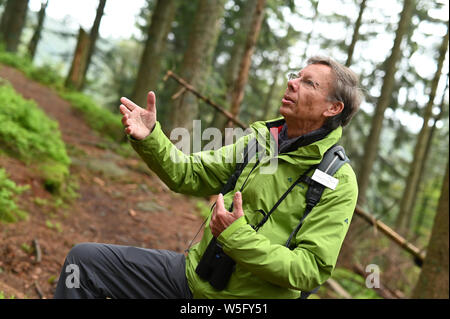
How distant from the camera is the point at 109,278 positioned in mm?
2500

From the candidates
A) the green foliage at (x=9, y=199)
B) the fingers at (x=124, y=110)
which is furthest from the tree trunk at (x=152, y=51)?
the fingers at (x=124, y=110)

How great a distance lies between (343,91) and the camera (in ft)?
8.78

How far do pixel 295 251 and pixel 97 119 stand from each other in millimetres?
11420

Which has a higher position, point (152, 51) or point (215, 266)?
point (152, 51)

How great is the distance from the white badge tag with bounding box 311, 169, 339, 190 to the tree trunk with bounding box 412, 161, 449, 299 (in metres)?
3.98

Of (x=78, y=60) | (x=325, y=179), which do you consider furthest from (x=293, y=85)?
(x=78, y=60)

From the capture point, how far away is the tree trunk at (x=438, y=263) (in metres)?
5.31

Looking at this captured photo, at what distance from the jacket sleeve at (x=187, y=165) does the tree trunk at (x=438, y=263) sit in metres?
3.99

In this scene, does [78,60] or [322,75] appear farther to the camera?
[78,60]

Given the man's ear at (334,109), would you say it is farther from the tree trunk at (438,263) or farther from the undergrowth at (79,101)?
the undergrowth at (79,101)

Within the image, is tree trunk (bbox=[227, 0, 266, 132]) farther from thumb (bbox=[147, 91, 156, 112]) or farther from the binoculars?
the binoculars

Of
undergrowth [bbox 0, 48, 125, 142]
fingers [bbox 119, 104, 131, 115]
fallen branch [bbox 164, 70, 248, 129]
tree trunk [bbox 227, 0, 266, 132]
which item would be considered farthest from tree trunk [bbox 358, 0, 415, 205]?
fingers [bbox 119, 104, 131, 115]

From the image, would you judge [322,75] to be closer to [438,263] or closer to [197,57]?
[438,263]
